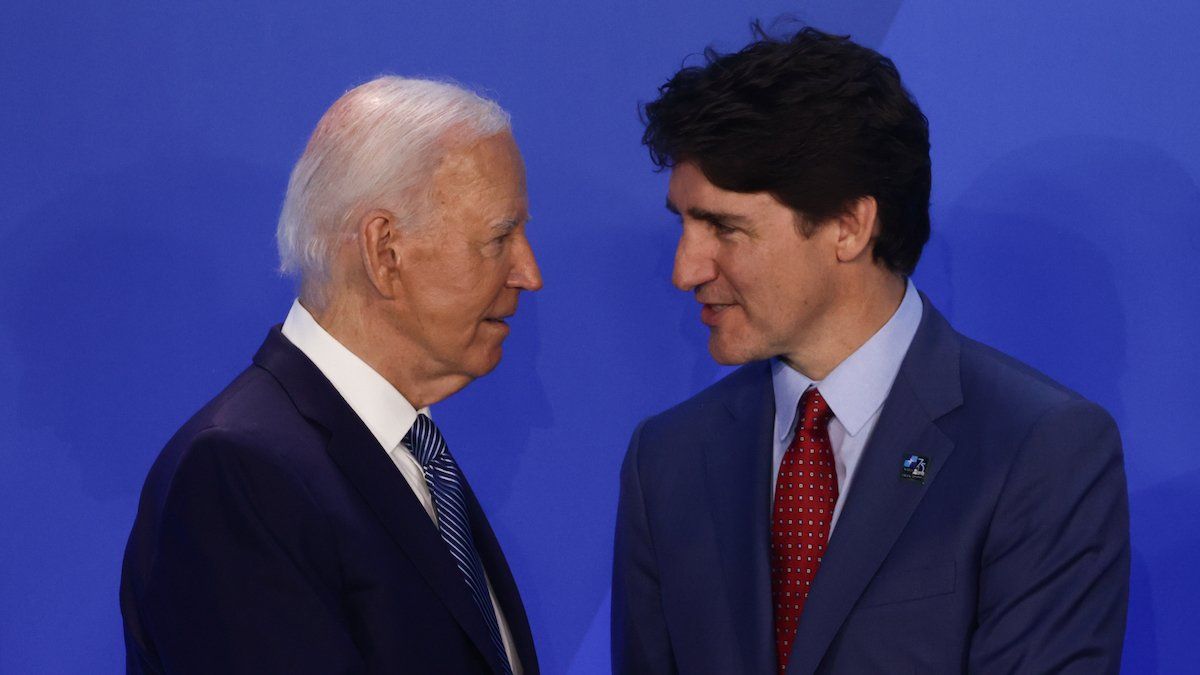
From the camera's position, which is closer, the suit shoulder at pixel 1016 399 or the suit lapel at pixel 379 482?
the suit lapel at pixel 379 482

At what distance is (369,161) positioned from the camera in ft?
7.34

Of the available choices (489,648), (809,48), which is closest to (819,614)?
(489,648)

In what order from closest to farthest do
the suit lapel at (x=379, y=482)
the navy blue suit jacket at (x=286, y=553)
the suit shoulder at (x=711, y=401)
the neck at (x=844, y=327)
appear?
the navy blue suit jacket at (x=286, y=553) → the suit lapel at (x=379, y=482) → the neck at (x=844, y=327) → the suit shoulder at (x=711, y=401)

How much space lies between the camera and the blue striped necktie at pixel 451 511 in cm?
228

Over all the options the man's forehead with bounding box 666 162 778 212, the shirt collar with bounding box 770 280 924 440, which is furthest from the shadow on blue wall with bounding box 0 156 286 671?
the shirt collar with bounding box 770 280 924 440

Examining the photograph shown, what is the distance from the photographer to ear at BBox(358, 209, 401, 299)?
88.0 inches

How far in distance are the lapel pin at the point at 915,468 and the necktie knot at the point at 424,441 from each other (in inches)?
29.3

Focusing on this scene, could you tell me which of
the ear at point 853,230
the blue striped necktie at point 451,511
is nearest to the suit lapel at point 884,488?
the ear at point 853,230

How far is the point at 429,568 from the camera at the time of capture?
84.5 inches

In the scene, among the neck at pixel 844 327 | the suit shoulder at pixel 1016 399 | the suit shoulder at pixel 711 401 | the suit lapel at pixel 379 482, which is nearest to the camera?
the suit lapel at pixel 379 482

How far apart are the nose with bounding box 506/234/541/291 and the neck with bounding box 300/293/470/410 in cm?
20

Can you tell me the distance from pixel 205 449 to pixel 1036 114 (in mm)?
1899

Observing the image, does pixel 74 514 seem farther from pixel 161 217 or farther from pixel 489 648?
pixel 489 648

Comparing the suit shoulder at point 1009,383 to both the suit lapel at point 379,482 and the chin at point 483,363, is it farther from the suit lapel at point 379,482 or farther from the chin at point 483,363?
the suit lapel at point 379,482
